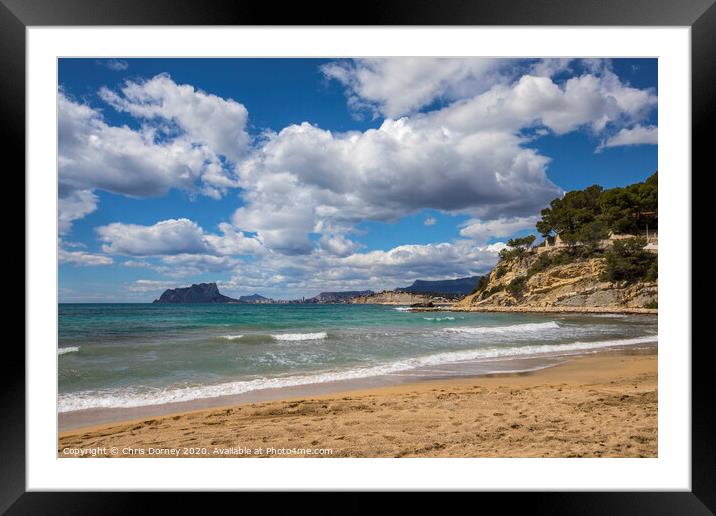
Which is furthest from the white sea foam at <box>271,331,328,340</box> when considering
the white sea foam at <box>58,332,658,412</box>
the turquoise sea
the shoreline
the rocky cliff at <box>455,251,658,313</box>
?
→ the rocky cliff at <box>455,251,658,313</box>

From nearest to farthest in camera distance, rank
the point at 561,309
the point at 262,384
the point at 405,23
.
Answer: the point at 405,23 < the point at 262,384 < the point at 561,309

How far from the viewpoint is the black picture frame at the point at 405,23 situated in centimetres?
153

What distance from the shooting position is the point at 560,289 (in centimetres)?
1631

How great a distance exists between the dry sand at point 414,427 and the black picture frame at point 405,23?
390mm

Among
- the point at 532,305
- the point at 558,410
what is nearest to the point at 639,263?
the point at 532,305

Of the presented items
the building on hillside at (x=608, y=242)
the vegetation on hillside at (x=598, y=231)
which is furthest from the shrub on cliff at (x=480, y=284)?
the building on hillside at (x=608, y=242)

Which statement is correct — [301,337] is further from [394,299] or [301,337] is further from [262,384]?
[394,299]

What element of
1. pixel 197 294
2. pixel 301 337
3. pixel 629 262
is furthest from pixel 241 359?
pixel 629 262

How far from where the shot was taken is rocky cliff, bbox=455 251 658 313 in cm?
1320

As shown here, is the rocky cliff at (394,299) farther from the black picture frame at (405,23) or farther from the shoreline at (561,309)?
the black picture frame at (405,23)

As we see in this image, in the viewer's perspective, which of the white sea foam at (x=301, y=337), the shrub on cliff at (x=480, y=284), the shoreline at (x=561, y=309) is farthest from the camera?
the shrub on cliff at (x=480, y=284)

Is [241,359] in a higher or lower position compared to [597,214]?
lower

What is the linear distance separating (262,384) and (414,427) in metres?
1.70

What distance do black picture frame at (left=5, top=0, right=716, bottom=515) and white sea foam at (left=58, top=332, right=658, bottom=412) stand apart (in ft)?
4.60
